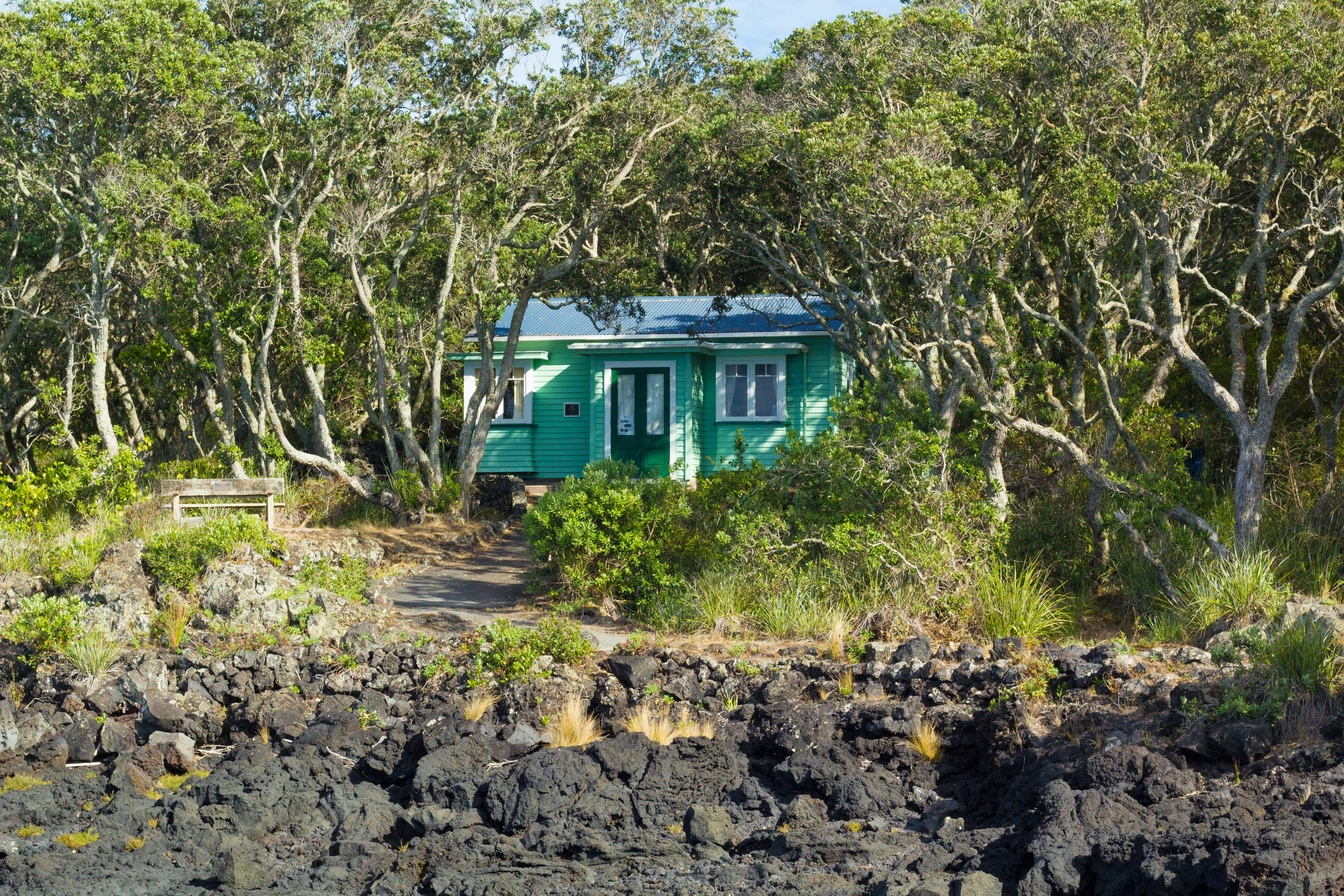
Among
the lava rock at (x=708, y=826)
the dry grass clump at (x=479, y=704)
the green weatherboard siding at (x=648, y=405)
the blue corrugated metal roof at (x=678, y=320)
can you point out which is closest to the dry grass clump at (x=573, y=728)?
the dry grass clump at (x=479, y=704)

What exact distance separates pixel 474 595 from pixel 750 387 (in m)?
9.03

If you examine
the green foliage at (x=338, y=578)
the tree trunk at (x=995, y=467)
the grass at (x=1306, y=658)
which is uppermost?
the tree trunk at (x=995, y=467)

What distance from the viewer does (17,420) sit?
2011 cm

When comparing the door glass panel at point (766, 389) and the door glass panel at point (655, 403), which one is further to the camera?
the door glass panel at point (655, 403)

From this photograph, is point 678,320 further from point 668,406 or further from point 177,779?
point 177,779

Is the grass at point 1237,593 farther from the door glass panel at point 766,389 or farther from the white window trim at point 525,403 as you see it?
the white window trim at point 525,403

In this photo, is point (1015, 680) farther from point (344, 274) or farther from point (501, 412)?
point (501, 412)

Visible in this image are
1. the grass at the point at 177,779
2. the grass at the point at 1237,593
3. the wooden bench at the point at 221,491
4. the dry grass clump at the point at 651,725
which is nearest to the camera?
the grass at the point at 177,779

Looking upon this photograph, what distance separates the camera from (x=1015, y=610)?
10.1 m

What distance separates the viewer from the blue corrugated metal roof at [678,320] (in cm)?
2005

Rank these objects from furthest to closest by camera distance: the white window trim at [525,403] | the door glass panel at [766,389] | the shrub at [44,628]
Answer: the white window trim at [525,403] → the door glass panel at [766,389] → the shrub at [44,628]

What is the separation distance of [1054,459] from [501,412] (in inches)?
441

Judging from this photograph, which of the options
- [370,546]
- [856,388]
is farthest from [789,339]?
[370,546]

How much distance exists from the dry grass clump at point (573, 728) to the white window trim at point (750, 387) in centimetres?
1153
